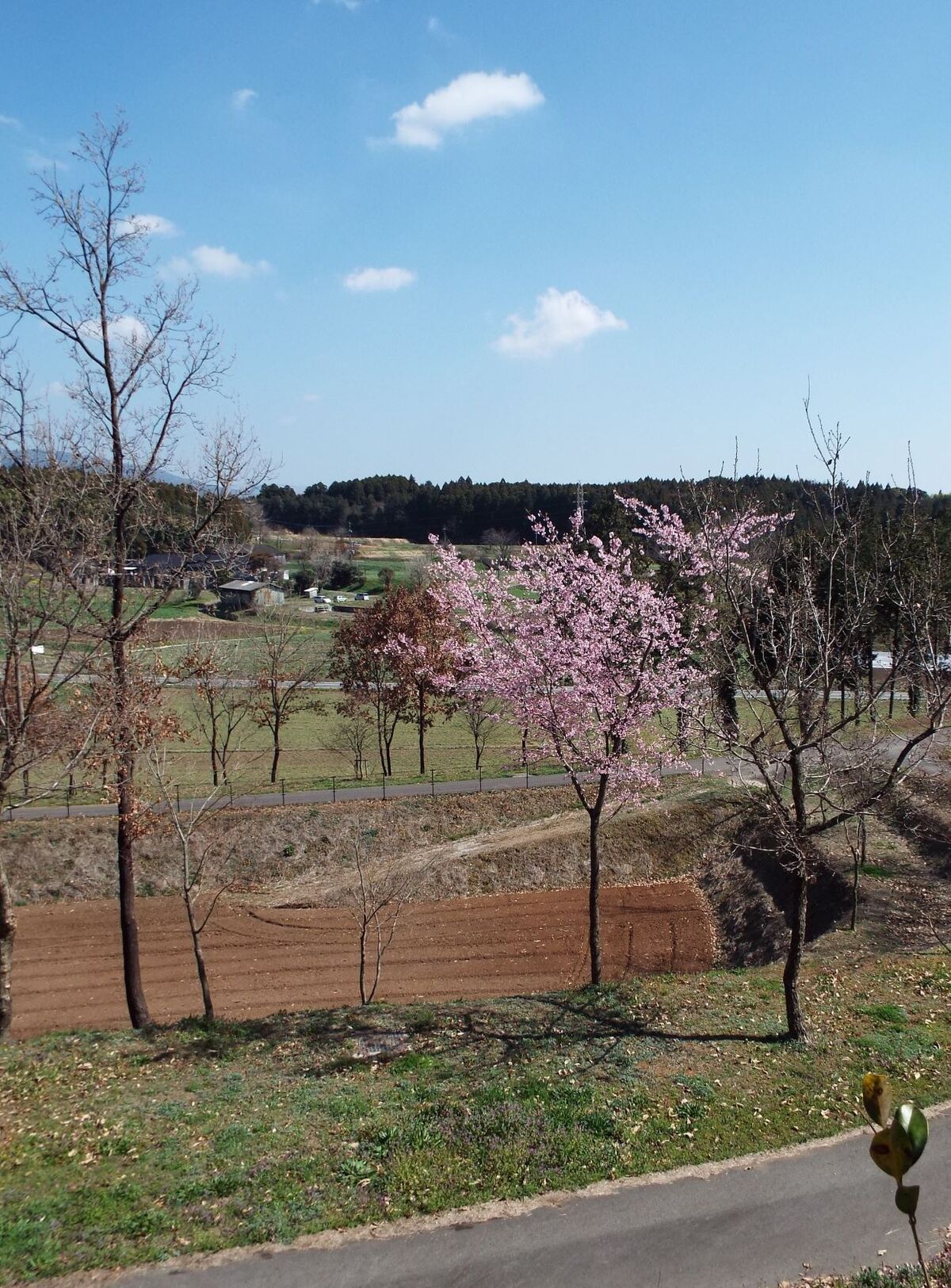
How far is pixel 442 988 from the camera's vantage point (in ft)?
61.3

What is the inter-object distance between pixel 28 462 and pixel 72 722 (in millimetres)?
3706

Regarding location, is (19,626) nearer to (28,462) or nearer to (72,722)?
(72,722)

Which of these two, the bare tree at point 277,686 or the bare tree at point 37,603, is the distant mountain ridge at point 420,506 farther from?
the bare tree at point 37,603

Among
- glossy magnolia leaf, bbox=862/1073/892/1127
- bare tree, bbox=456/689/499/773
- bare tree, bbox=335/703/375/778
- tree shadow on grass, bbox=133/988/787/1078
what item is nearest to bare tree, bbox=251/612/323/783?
bare tree, bbox=335/703/375/778

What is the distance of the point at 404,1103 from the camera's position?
1004 centimetres

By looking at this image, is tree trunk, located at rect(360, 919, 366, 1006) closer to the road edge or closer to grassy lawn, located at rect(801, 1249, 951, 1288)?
the road edge

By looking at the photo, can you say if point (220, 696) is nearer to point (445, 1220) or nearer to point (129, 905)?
point (129, 905)

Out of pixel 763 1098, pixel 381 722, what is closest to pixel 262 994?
pixel 763 1098

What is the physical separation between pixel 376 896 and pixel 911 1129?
70.6 ft

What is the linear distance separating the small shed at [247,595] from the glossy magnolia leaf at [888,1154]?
78.7 m

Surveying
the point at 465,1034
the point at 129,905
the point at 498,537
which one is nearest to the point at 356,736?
the point at 129,905

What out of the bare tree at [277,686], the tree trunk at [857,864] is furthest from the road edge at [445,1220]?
the bare tree at [277,686]

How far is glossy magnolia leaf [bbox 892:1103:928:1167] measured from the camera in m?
2.89

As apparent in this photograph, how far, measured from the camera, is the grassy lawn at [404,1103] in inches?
312
